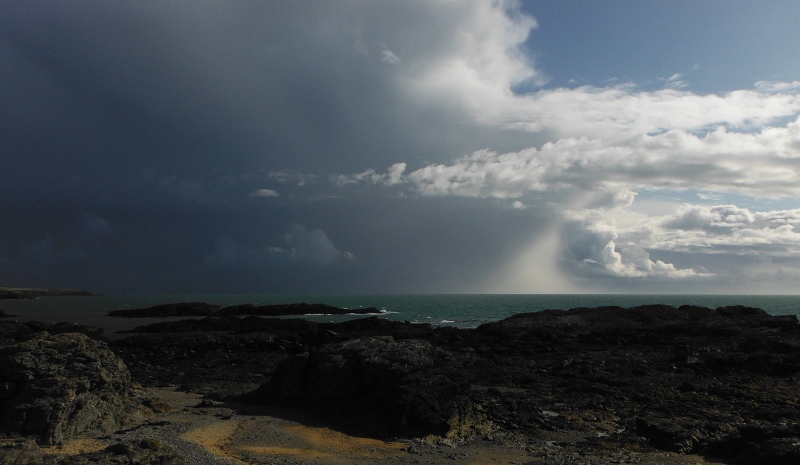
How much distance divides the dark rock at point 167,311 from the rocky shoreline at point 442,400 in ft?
207

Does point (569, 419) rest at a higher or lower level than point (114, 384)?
lower

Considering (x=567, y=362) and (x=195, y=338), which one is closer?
(x=567, y=362)

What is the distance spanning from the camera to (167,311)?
95.1 meters

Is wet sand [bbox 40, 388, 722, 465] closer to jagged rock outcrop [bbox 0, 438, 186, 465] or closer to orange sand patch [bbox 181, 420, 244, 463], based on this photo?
orange sand patch [bbox 181, 420, 244, 463]

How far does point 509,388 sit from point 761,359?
15.7 metres

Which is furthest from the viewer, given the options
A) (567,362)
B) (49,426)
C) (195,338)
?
(195,338)

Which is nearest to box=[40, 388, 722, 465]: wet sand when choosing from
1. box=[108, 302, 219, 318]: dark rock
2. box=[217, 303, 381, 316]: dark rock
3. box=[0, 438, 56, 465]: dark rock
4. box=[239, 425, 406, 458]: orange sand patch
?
box=[239, 425, 406, 458]: orange sand patch

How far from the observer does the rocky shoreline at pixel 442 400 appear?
13414 mm

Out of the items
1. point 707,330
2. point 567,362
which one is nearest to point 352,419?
point 567,362

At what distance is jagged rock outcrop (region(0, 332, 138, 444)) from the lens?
1288 cm

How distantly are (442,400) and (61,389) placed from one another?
37.5 ft

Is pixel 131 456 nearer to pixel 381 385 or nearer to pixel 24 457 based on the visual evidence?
pixel 24 457

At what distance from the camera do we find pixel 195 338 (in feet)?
144

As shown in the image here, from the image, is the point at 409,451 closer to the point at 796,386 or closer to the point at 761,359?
the point at 796,386
